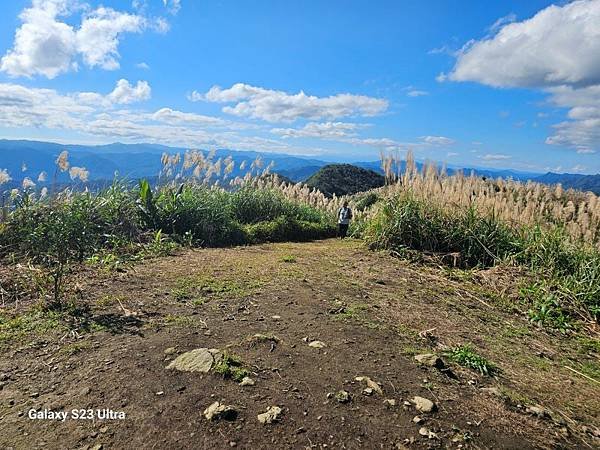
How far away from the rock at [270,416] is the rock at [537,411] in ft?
4.60

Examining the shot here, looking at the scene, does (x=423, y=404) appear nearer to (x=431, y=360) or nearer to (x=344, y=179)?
(x=431, y=360)

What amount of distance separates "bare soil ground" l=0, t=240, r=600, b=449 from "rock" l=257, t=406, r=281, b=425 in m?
0.03

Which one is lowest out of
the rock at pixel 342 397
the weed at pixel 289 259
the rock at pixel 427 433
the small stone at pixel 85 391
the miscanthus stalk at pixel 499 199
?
the weed at pixel 289 259

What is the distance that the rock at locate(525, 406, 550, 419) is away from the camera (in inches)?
88.0

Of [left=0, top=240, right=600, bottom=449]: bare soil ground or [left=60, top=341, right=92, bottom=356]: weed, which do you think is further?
[left=60, top=341, right=92, bottom=356]: weed

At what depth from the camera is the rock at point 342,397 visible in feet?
7.11

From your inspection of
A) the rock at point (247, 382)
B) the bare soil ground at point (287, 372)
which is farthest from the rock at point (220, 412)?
the rock at point (247, 382)

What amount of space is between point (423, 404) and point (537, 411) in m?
0.66

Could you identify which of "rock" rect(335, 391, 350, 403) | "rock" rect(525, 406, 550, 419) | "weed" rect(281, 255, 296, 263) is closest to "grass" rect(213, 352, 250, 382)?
"rock" rect(335, 391, 350, 403)

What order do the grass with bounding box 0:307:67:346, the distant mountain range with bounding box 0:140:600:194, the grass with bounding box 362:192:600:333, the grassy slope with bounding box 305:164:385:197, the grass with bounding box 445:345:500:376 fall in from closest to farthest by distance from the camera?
the grass with bounding box 445:345:500:376 < the grass with bounding box 0:307:67:346 < the grass with bounding box 362:192:600:333 < the distant mountain range with bounding box 0:140:600:194 < the grassy slope with bounding box 305:164:385:197

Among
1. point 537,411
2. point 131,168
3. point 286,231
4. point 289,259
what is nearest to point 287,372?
point 537,411

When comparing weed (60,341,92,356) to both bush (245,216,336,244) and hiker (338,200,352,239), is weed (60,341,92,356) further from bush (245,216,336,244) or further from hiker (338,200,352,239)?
hiker (338,200,352,239)

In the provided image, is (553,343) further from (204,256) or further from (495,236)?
(204,256)

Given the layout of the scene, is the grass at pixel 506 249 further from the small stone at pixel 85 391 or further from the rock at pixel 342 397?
the small stone at pixel 85 391
